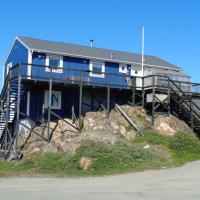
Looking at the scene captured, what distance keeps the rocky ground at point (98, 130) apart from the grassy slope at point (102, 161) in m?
1.26

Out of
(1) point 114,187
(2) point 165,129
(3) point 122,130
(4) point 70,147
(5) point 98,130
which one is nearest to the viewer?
(1) point 114,187

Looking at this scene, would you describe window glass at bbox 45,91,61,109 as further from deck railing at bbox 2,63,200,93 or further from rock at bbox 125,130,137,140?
rock at bbox 125,130,137,140

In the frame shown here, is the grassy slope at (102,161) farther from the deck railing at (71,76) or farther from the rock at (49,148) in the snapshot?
the deck railing at (71,76)

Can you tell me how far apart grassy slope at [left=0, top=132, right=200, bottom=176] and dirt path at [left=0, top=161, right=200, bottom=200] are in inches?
55.8

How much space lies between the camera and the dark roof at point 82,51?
1406 inches

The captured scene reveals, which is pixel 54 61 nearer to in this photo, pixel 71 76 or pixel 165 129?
pixel 71 76

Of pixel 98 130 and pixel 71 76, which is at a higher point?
pixel 71 76

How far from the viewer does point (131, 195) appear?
1606 cm

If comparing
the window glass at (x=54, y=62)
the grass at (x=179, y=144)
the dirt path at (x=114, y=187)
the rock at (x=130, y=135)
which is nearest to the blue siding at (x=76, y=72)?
the window glass at (x=54, y=62)

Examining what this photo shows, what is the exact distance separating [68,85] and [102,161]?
8.47 metres

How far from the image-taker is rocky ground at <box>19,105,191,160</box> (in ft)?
91.3

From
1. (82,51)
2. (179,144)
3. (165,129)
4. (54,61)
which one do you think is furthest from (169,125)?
(82,51)

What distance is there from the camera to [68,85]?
31344mm

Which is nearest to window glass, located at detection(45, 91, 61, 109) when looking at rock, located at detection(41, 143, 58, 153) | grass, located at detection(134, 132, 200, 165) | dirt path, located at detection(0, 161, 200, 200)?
rock, located at detection(41, 143, 58, 153)
